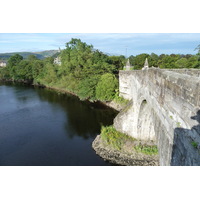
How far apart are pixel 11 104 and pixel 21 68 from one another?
26.7 metres

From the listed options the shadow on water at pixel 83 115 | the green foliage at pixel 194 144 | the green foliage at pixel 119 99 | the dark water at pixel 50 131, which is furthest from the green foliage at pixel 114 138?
the green foliage at pixel 194 144

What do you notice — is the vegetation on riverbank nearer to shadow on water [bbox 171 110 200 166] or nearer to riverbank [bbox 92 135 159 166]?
riverbank [bbox 92 135 159 166]

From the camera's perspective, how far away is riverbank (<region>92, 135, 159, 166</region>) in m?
13.3

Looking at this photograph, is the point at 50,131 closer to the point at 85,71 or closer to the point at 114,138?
the point at 114,138

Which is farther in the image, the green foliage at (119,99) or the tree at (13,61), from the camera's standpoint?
the tree at (13,61)

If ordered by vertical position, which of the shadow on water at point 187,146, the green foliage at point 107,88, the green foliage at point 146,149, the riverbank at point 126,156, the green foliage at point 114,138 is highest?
the shadow on water at point 187,146

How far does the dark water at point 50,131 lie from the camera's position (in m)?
14.7

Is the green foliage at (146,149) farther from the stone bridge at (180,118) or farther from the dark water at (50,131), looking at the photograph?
the stone bridge at (180,118)

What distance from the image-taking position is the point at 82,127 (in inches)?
804

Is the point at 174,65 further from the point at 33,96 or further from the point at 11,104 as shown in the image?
the point at 11,104

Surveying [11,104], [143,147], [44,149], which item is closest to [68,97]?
[11,104]

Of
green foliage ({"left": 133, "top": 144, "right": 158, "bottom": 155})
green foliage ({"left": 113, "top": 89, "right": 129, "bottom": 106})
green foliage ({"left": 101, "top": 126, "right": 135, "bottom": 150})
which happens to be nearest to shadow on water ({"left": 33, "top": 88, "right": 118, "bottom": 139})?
green foliage ({"left": 113, "top": 89, "right": 129, "bottom": 106})

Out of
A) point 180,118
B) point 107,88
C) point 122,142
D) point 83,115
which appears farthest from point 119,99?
point 180,118

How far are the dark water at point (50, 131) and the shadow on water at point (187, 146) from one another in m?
9.76
